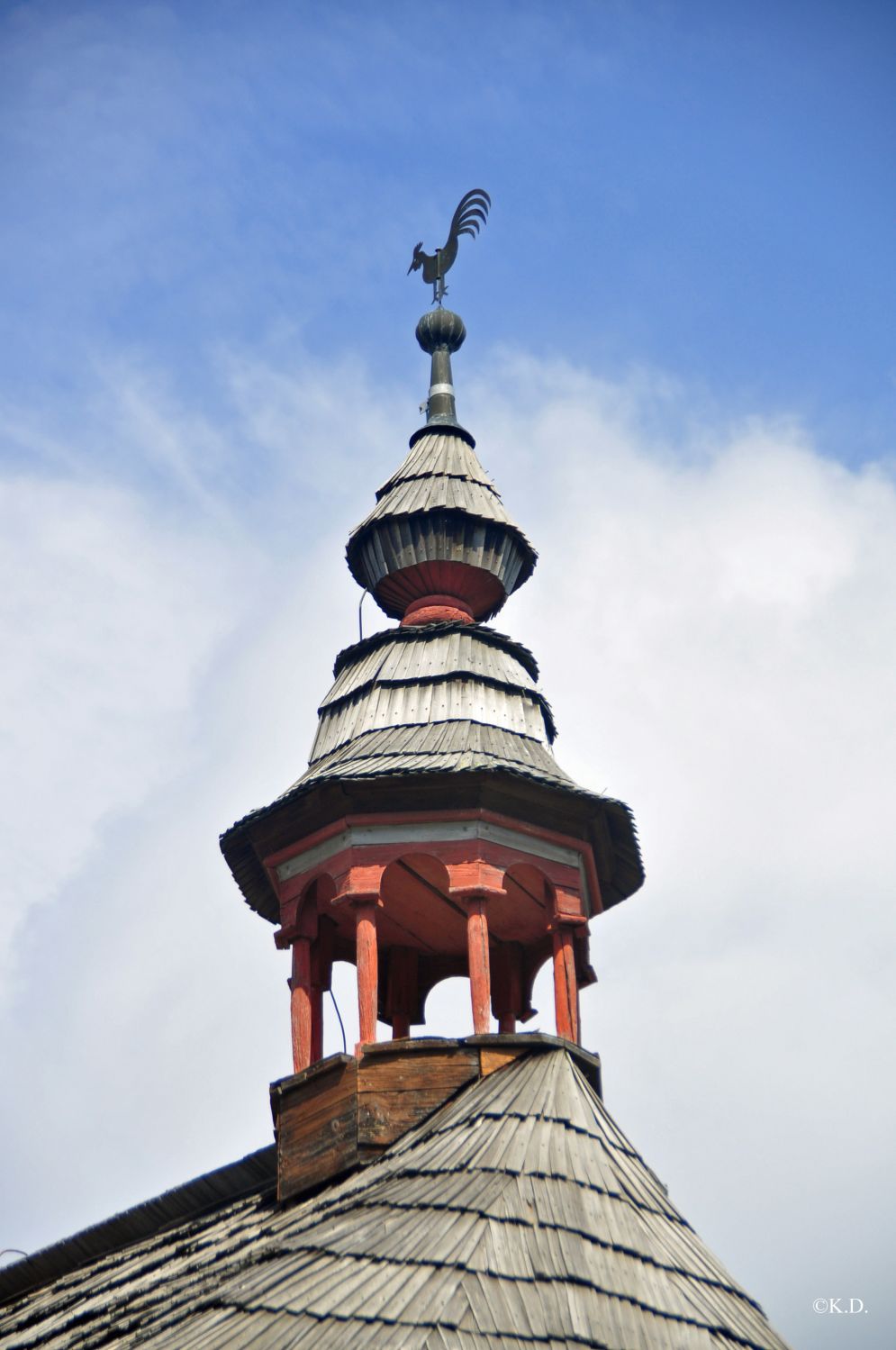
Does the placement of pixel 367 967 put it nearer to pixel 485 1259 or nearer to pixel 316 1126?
pixel 316 1126

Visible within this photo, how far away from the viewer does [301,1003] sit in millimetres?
21250

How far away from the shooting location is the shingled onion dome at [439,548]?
24219 mm

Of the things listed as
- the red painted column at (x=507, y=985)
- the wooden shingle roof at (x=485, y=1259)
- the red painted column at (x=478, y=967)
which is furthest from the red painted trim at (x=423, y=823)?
the wooden shingle roof at (x=485, y=1259)

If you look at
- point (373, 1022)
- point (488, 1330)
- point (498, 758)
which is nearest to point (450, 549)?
point (498, 758)

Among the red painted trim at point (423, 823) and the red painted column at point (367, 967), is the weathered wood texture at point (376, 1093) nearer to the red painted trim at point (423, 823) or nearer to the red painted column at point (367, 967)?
the red painted column at point (367, 967)

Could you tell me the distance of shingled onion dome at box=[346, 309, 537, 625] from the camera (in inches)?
953

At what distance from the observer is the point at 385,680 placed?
2245 cm

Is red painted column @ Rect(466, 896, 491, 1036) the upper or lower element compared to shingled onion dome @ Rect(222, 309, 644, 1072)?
lower

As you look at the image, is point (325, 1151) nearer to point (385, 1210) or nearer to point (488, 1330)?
point (385, 1210)

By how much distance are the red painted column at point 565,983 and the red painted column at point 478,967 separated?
1.00 metres

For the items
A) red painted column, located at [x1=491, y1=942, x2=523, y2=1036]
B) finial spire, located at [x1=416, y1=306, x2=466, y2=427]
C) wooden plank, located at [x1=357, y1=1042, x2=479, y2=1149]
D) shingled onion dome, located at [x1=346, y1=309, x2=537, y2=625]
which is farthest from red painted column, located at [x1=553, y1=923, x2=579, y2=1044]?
finial spire, located at [x1=416, y1=306, x2=466, y2=427]

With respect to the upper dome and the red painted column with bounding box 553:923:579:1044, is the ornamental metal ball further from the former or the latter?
the red painted column with bounding box 553:923:579:1044

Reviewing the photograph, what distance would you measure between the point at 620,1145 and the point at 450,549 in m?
9.32

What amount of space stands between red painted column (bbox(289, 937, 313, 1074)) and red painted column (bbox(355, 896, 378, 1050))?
105 centimetres
